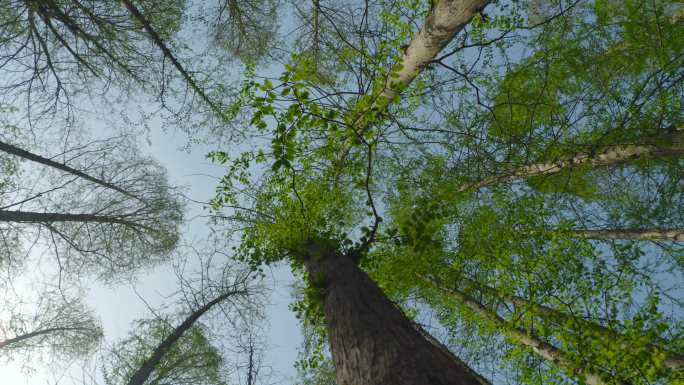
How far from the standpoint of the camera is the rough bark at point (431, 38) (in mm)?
2455

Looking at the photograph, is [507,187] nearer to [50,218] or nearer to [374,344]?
[374,344]

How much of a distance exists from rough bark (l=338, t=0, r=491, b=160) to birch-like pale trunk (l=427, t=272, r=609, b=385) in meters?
3.17

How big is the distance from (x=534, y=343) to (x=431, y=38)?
382 centimetres

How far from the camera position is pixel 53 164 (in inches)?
226

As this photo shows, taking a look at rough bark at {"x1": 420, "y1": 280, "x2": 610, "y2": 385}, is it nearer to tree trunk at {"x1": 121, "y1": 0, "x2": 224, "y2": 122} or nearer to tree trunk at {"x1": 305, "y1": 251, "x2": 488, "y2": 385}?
tree trunk at {"x1": 305, "y1": 251, "x2": 488, "y2": 385}

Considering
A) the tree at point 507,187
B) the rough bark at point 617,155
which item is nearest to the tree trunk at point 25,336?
the tree at point 507,187

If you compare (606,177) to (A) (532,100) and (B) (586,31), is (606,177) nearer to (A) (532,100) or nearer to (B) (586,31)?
(A) (532,100)

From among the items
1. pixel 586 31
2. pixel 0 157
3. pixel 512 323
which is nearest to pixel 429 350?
pixel 512 323

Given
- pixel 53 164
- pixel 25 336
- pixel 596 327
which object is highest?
pixel 53 164

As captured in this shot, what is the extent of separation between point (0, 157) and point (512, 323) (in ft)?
29.5

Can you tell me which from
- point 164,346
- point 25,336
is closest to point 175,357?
point 164,346

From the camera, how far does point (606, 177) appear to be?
688cm

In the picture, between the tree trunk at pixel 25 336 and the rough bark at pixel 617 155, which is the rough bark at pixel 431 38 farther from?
the tree trunk at pixel 25 336

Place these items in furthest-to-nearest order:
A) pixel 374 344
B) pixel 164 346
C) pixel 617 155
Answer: pixel 164 346 → pixel 617 155 → pixel 374 344
